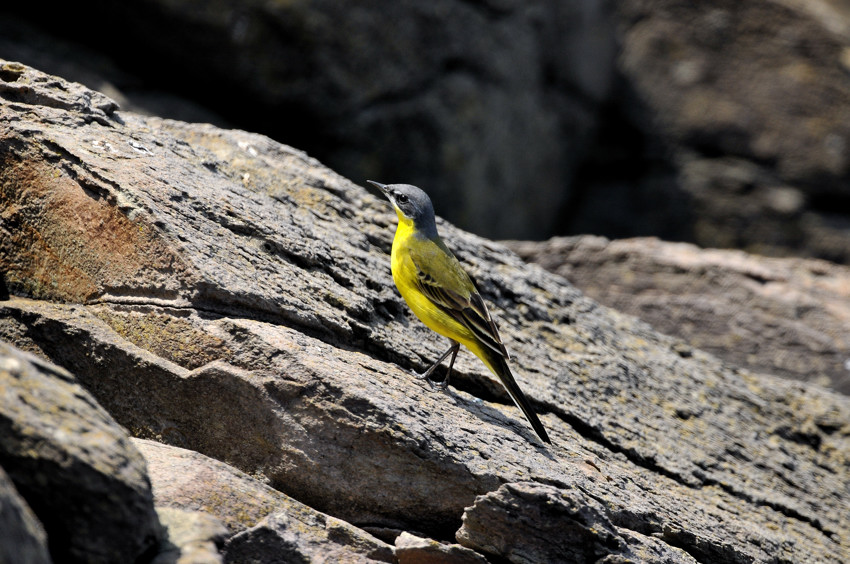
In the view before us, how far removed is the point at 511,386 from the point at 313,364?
55.2 inches

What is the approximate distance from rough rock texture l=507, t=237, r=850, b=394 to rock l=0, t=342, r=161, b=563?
696 cm

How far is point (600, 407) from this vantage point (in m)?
6.22

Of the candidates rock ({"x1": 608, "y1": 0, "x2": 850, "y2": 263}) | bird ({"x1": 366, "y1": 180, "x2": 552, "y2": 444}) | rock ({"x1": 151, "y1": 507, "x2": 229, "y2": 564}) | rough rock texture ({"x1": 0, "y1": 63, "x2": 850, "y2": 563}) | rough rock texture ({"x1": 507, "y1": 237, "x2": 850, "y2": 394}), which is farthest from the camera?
rock ({"x1": 608, "y1": 0, "x2": 850, "y2": 263})

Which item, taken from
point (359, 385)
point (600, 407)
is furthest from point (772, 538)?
point (359, 385)

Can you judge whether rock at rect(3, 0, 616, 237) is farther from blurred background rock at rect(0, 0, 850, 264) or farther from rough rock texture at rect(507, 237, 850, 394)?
rough rock texture at rect(507, 237, 850, 394)

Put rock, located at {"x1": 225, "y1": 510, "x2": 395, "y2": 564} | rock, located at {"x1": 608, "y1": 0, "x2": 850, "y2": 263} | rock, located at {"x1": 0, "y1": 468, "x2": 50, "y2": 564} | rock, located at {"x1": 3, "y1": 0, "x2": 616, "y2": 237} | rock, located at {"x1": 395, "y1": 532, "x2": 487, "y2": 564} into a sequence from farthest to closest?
rock, located at {"x1": 608, "y1": 0, "x2": 850, "y2": 263}, rock, located at {"x1": 3, "y1": 0, "x2": 616, "y2": 237}, rock, located at {"x1": 395, "y1": 532, "x2": 487, "y2": 564}, rock, located at {"x1": 225, "y1": 510, "x2": 395, "y2": 564}, rock, located at {"x1": 0, "y1": 468, "x2": 50, "y2": 564}

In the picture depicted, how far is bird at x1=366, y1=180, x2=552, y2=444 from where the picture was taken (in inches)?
212

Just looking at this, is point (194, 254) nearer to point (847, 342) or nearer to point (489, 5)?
point (847, 342)

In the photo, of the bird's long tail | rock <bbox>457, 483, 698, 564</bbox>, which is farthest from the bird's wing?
rock <bbox>457, 483, 698, 564</bbox>

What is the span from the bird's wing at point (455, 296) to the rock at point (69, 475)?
8.66 feet

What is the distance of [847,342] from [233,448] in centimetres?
749

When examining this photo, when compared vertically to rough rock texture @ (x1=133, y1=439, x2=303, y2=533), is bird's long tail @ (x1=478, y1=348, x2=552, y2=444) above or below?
above

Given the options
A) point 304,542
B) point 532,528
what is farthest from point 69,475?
point 532,528

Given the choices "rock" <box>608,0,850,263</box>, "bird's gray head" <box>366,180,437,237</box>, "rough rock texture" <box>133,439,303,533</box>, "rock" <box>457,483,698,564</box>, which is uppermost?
"rock" <box>608,0,850,263</box>
